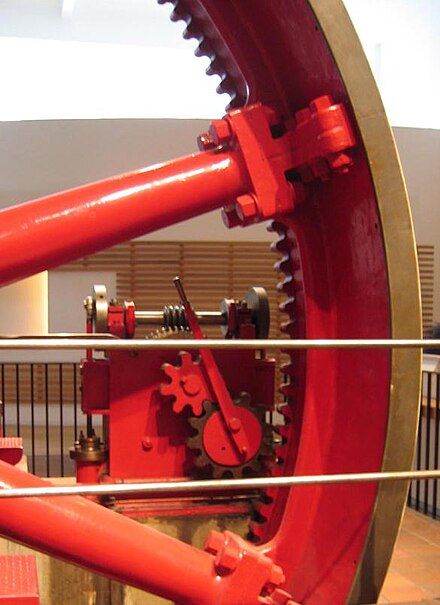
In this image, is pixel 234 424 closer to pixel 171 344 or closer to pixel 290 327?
pixel 290 327

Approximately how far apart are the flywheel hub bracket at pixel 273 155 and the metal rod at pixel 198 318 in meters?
0.92

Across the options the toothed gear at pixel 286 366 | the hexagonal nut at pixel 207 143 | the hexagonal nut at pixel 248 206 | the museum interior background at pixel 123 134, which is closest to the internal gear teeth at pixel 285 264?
the toothed gear at pixel 286 366

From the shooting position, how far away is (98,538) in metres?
1.76

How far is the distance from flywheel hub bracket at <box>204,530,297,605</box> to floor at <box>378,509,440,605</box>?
1455 millimetres

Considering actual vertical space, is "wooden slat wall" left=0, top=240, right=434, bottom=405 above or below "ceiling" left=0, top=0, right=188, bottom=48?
below

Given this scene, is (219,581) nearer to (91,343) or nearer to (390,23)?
(91,343)

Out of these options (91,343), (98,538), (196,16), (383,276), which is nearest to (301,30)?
(196,16)

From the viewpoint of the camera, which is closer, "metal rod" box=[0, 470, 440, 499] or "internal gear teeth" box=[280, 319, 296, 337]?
"metal rod" box=[0, 470, 440, 499]

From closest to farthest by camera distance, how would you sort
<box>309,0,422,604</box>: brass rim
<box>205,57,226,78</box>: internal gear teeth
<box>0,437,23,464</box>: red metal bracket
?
1. <box>309,0,422,604</box>: brass rim
2. <box>205,57,226,78</box>: internal gear teeth
3. <box>0,437,23,464</box>: red metal bracket

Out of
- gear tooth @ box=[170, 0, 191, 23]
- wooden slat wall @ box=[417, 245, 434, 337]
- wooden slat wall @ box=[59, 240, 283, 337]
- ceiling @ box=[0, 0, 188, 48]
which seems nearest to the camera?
gear tooth @ box=[170, 0, 191, 23]

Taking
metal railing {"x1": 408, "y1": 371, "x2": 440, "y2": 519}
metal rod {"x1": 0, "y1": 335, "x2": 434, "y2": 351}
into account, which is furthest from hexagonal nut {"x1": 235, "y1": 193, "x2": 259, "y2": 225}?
metal railing {"x1": 408, "y1": 371, "x2": 440, "y2": 519}

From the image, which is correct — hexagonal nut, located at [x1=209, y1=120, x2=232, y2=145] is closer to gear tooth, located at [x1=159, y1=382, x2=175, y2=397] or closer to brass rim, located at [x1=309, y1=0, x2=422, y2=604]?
brass rim, located at [x1=309, y1=0, x2=422, y2=604]

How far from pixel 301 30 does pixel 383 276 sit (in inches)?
31.4

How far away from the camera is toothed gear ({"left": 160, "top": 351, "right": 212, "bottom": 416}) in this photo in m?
2.65
